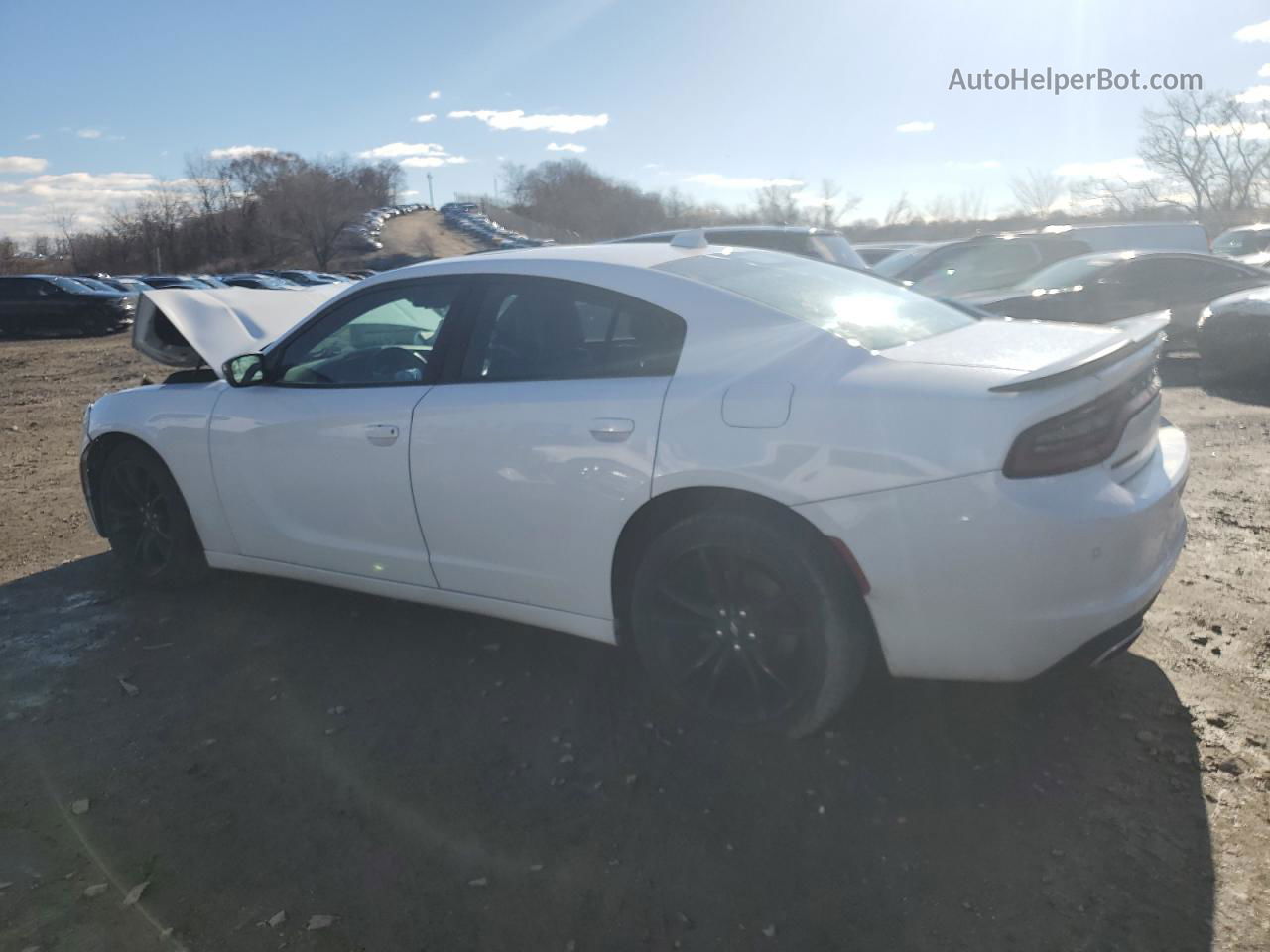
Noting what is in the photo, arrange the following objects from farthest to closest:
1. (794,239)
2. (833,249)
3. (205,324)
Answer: (833,249) → (794,239) → (205,324)

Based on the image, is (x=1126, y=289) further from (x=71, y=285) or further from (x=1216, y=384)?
(x=71, y=285)

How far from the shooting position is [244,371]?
4027 mm

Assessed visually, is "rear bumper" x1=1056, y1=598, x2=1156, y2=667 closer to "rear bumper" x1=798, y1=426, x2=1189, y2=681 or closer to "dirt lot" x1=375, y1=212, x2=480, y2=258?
"rear bumper" x1=798, y1=426, x2=1189, y2=681

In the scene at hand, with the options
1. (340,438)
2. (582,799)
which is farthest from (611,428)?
(340,438)

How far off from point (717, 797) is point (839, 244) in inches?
346

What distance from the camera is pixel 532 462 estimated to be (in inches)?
125

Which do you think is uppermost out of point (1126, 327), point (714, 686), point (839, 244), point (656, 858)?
point (839, 244)

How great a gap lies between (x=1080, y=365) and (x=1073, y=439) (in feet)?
0.69

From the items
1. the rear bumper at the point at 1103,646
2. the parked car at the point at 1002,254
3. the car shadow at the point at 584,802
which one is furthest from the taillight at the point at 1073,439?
the parked car at the point at 1002,254

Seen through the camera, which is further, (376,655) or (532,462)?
(376,655)

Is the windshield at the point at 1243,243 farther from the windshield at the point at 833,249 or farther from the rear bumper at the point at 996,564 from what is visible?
the rear bumper at the point at 996,564

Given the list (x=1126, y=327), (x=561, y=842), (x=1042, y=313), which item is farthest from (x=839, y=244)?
(x=561, y=842)

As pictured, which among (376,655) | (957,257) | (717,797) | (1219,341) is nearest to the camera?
(717,797)

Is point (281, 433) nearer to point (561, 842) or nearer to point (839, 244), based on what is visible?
point (561, 842)
